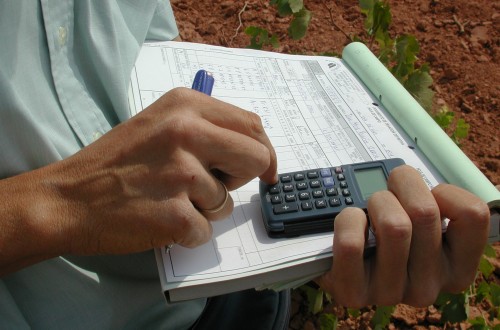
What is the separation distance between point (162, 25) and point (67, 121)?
0.34 meters

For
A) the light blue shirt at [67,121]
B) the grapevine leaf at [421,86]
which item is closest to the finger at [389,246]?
the light blue shirt at [67,121]

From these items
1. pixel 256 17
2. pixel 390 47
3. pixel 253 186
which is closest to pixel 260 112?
pixel 253 186

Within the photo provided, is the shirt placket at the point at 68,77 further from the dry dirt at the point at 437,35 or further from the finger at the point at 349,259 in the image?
the dry dirt at the point at 437,35

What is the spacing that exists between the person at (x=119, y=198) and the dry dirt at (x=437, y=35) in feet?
3.11

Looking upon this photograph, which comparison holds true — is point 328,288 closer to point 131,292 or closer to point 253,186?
point 253,186

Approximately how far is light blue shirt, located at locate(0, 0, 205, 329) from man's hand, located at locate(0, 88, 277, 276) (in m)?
0.09

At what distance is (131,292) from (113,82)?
0.32 m

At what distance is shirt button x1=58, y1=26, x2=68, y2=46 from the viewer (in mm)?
793

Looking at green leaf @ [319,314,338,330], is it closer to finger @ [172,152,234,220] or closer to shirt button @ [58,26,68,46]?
finger @ [172,152,234,220]

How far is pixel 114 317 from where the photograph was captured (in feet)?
2.54

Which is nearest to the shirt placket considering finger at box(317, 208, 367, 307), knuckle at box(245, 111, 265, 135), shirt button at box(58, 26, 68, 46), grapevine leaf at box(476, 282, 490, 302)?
shirt button at box(58, 26, 68, 46)

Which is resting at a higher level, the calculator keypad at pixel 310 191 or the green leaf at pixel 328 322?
the calculator keypad at pixel 310 191

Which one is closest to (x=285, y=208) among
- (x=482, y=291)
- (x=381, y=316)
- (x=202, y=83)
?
(x=202, y=83)

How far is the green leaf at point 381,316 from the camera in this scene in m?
1.17
